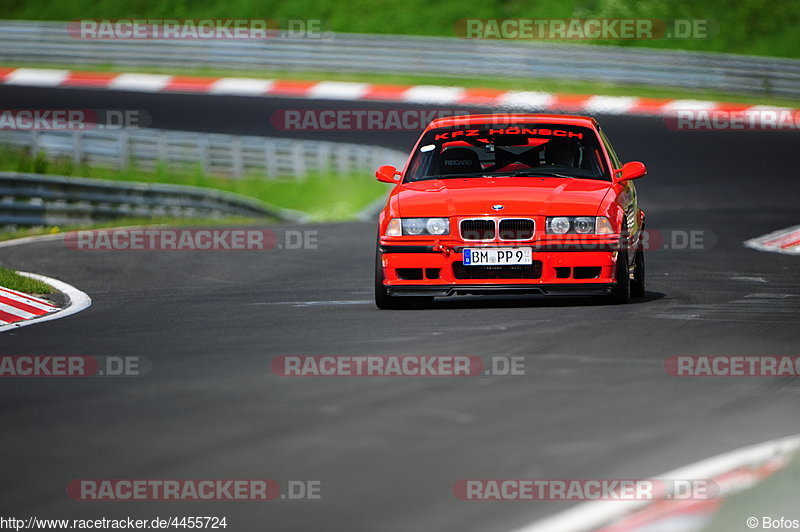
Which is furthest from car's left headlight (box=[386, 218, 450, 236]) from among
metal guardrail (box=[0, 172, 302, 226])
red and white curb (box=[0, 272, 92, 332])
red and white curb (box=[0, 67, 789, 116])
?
red and white curb (box=[0, 67, 789, 116])

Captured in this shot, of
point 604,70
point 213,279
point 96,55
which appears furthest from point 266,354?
point 96,55

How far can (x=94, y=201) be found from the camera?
21562 millimetres

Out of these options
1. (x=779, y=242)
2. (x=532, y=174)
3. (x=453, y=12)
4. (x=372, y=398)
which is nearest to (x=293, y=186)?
(x=779, y=242)

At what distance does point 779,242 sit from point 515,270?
7486mm

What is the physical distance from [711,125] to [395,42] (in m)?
9.38

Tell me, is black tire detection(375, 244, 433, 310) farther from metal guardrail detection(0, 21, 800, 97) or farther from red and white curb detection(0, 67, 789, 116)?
metal guardrail detection(0, 21, 800, 97)

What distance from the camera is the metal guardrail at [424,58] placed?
112 ft

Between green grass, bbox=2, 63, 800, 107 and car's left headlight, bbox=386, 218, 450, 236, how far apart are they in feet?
79.6

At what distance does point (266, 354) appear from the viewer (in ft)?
28.5

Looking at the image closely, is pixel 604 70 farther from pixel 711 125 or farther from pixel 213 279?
pixel 213 279

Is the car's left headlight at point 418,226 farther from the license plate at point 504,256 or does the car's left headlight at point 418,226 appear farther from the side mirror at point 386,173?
the side mirror at point 386,173

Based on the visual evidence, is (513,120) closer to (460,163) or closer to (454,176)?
(460,163)

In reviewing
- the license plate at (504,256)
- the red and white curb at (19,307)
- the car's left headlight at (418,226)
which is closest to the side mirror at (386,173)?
the car's left headlight at (418,226)

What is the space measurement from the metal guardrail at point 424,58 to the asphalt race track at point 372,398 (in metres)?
20.5
